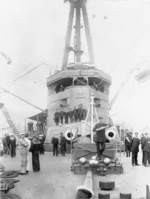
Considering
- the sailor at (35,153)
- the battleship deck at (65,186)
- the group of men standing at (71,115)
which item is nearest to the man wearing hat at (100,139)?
the battleship deck at (65,186)

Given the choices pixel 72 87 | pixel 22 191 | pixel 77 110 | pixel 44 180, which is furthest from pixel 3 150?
pixel 22 191

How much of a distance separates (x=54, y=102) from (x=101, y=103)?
12.8 feet

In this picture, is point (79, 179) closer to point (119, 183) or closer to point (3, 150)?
point (119, 183)

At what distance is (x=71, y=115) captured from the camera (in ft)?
62.3

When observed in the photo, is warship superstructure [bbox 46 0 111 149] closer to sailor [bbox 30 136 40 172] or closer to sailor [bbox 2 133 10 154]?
sailor [bbox 2 133 10 154]

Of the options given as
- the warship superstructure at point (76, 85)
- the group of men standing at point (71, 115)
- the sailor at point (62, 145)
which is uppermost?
the warship superstructure at point (76, 85)

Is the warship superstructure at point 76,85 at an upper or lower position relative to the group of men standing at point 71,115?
upper

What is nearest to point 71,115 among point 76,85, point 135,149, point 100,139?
point 76,85

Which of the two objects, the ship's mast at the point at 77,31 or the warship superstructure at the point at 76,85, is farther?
→ the ship's mast at the point at 77,31

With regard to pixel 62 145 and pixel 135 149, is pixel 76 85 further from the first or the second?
pixel 135 149

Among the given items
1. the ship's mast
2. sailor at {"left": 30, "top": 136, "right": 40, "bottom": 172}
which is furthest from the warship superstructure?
sailor at {"left": 30, "top": 136, "right": 40, "bottom": 172}

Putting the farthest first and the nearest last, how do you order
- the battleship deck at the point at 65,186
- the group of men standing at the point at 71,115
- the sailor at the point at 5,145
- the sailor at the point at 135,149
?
1. the group of men standing at the point at 71,115
2. the sailor at the point at 5,145
3. the sailor at the point at 135,149
4. the battleship deck at the point at 65,186

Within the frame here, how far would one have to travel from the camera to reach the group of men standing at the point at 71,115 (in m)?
18.2

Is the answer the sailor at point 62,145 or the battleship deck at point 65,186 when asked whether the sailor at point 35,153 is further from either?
the sailor at point 62,145
